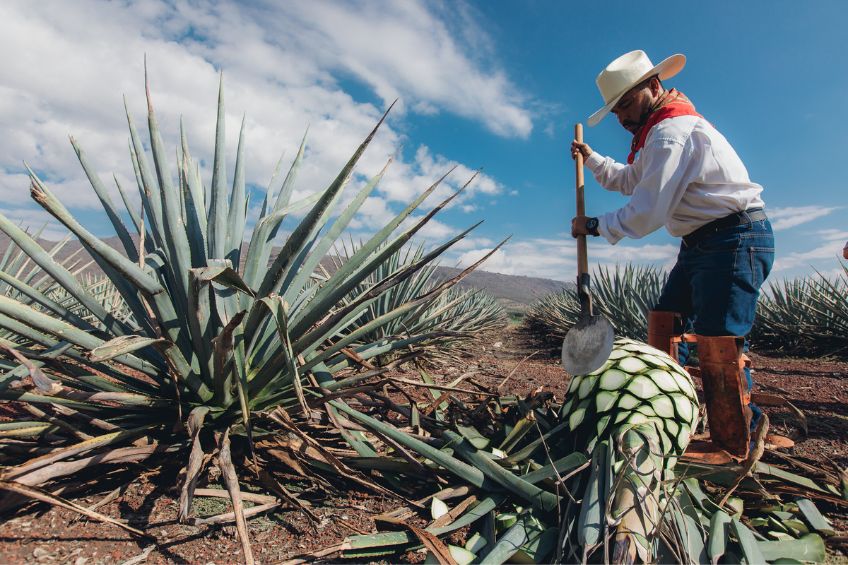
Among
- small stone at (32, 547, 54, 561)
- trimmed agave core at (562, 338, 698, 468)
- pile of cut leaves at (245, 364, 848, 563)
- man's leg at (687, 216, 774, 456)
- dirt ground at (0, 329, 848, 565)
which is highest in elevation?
man's leg at (687, 216, 774, 456)

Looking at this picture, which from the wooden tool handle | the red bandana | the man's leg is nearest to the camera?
the man's leg

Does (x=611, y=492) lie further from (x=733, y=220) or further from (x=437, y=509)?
(x=733, y=220)

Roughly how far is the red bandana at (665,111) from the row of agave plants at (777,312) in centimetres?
360

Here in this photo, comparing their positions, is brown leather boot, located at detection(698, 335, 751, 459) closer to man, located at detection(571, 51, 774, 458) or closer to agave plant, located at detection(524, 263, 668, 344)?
man, located at detection(571, 51, 774, 458)

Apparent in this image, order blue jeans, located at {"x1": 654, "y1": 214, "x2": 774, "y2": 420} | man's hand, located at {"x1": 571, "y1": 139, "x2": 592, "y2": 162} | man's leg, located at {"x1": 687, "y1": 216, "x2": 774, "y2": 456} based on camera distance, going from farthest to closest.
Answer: man's hand, located at {"x1": 571, "y1": 139, "x2": 592, "y2": 162}, blue jeans, located at {"x1": 654, "y1": 214, "x2": 774, "y2": 420}, man's leg, located at {"x1": 687, "y1": 216, "x2": 774, "y2": 456}

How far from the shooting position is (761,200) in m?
2.05

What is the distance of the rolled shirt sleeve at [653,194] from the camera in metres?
1.98

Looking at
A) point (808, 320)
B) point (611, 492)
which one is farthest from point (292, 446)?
point (808, 320)

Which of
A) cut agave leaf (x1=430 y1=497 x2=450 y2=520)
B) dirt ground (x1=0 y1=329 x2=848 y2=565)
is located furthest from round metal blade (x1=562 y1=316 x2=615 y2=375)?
dirt ground (x1=0 y1=329 x2=848 y2=565)

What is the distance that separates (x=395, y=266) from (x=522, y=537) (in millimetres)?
3897

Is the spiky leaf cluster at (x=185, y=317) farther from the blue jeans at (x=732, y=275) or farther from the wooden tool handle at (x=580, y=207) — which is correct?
the blue jeans at (x=732, y=275)

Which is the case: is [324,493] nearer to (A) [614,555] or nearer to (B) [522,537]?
(B) [522,537]

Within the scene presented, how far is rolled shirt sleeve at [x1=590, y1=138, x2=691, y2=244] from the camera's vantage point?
6.50 ft

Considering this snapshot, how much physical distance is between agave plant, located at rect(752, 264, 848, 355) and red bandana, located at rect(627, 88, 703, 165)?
16.7 feet
